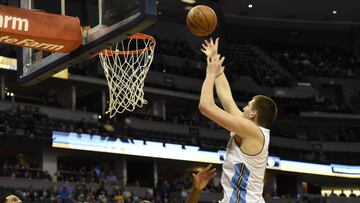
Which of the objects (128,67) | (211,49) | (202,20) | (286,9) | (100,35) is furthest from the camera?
(286,9)

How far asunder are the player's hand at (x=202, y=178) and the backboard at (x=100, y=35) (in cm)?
220

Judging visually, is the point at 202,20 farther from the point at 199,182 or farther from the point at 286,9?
the point at 286,9

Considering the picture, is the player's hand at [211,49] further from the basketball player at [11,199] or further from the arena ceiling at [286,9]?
the arena ceiling at [286,9]

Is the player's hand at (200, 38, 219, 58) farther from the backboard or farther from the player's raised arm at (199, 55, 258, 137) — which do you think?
the backboard

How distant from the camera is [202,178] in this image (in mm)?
4645

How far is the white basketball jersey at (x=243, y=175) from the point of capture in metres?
4.38

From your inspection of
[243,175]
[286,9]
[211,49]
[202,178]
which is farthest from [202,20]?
[286,9]

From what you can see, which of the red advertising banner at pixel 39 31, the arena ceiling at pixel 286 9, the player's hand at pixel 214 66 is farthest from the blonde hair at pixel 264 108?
the arena ceiling at pixel 286 9

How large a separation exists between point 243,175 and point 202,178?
0.36 metres

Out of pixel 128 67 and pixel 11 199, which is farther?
pixel 128 67

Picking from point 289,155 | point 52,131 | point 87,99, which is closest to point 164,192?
point 52,131

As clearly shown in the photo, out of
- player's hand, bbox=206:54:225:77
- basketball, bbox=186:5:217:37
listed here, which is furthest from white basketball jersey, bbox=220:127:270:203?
basketball, bbox=186:5:217:37

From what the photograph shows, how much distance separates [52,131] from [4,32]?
17447 millimetres

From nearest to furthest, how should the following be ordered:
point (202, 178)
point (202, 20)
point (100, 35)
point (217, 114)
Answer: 1. point (217, 114)
2. point (202, 178)
3. point (202, 20)
4. point (100, 35)
